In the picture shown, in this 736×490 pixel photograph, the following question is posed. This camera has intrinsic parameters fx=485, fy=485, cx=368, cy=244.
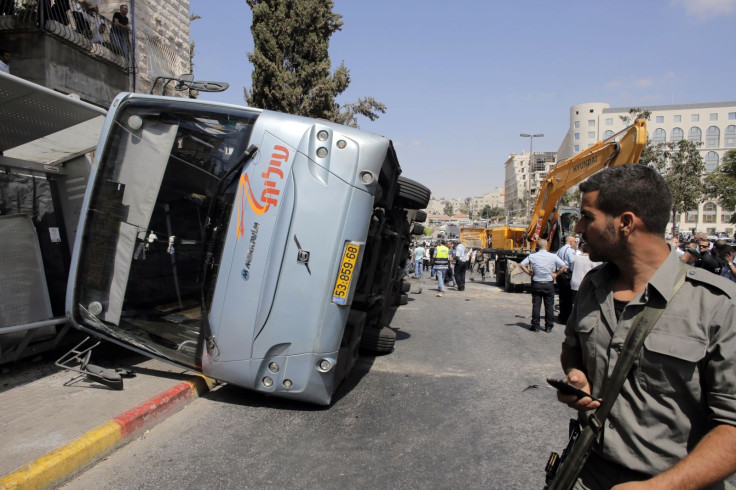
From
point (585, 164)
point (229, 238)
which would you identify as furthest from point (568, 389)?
point (585, 164)

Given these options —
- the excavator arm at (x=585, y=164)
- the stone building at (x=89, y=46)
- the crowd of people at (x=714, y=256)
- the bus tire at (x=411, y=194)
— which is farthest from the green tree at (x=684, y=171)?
the bus tire at (x=411, y=194)

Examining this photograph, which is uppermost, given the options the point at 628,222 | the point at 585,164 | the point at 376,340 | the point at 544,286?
the point at 585,164

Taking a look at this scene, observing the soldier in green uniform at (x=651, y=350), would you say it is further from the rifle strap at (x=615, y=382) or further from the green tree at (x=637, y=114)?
the green tree at (x=637, y=114)

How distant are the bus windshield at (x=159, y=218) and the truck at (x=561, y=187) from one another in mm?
8010

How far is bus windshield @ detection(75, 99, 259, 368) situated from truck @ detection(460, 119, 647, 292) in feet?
26.3

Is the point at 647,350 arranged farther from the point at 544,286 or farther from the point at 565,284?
the point at 565,284

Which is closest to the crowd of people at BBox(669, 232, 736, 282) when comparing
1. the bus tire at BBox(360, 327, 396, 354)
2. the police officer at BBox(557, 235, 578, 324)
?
the police officer at BBox(557, 235, 578, 324)

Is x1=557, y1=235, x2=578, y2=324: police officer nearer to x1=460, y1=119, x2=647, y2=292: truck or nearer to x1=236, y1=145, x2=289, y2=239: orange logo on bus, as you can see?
x1=460, y1=119, x2=647, y2=292: truck

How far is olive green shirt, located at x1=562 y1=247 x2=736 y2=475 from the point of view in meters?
1.41

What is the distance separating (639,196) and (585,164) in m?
11.7

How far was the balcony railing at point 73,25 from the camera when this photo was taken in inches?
367

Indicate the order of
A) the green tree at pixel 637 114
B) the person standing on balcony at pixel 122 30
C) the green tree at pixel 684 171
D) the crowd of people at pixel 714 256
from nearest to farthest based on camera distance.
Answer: the crowd of people at pixel 714 256 < the person standing on balcony at pixel 122 30 < the green tree at pixel 684 171 < the green tree at pixel 637 114

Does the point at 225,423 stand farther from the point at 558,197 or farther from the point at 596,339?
the point at 558,197

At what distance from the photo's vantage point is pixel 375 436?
4.15 meters
